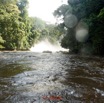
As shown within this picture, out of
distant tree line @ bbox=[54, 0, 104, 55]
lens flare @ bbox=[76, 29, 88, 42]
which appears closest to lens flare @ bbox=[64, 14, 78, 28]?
distant tree line @ bbox=[54, 0, 104, 55]

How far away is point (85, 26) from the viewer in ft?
90.0

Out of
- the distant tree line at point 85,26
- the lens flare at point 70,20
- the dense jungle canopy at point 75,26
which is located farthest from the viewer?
the lens flare at point 70,20

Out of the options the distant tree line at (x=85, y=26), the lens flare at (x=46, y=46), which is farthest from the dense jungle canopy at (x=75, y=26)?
the lens flare at (x=46, y=46)

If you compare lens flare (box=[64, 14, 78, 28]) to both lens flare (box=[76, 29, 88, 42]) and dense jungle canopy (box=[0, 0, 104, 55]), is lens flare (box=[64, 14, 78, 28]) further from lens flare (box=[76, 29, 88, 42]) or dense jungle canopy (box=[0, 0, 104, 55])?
lens flare (box=[76, 29, 88, 42])

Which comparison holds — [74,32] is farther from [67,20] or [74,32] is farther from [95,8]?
[95,8]

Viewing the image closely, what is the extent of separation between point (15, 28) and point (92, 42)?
22192mm

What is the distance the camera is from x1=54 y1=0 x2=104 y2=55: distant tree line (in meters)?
25.8

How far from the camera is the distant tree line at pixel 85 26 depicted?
25.8 m

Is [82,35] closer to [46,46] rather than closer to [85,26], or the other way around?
[85,26]

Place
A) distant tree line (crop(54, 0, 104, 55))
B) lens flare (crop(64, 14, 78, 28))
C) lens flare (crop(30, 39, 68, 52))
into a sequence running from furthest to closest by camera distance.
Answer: lens flare (crop(30, 39, 68, 52)), lens flare (crop(64, 14, 78, 28)), distant tree line (crop(54, 0, 104, 55))

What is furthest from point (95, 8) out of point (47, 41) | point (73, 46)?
point (47, 41)

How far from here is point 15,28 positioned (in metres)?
45.8

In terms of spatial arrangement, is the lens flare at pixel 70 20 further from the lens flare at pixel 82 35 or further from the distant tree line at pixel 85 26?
the lens flare at pixel 82 35

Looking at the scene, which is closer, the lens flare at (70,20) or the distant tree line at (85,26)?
the distant tree line at (85,26)
